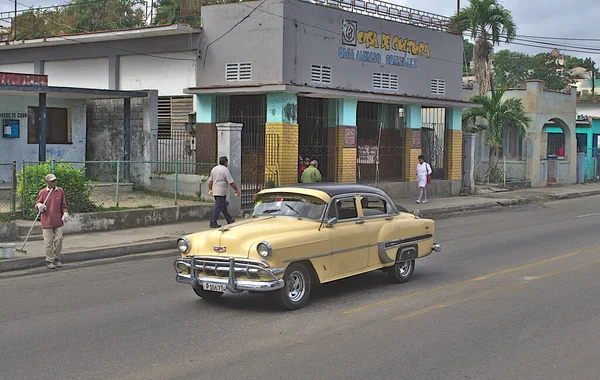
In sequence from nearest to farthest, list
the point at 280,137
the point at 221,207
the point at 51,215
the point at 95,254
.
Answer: the point at 51,215 → the point at 95,254 → the point at 221,207 → the point at 280,137

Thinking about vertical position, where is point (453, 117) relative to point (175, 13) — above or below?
below

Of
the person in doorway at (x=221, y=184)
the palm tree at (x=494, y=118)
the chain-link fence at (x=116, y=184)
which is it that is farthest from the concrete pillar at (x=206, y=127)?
the palm tree at (x=494, y=118)

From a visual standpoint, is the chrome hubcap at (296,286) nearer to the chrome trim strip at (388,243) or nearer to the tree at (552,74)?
the chrome trim strip at (388,243)

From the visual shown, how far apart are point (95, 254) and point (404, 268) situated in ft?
20.2

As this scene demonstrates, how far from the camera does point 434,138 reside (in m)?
28.3

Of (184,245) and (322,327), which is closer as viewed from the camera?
(322,327)

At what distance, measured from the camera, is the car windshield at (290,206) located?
31.4ft

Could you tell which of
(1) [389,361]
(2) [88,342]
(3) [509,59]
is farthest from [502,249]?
(3) [509,59]

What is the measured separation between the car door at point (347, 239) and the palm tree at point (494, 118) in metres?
22.3

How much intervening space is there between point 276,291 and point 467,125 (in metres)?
25.5

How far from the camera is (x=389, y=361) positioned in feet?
22.0

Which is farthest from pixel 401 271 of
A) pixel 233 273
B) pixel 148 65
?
pixel 148 65

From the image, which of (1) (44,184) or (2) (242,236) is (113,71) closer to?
(1) (44,184)

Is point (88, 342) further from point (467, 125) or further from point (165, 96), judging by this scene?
point (467, 125)
